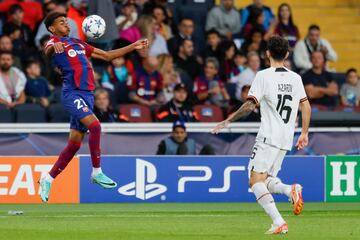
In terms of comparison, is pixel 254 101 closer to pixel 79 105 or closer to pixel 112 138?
pixel 79 105

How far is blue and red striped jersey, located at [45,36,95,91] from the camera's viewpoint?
46.6 ft

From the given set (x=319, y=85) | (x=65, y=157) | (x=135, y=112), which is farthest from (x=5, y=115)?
(x=319, y=85)

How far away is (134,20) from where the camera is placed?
21.9 meters

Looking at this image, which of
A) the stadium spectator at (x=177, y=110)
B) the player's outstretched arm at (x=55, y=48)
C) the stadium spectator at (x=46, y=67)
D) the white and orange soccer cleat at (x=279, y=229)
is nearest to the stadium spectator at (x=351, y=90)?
the stadium spectator at (x=177, y=110)

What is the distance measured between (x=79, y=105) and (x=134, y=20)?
7.91 metres

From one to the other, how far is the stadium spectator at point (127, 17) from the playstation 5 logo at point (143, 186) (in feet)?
16.7

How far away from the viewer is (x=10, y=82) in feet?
64.0

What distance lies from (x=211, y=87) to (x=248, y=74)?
84cm

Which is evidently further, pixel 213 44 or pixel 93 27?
pixel 213 44

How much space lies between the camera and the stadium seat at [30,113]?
19.2 m

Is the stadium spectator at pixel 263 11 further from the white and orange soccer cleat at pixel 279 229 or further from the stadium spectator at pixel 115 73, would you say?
the white and orange soccer cleat at pixel 279 229

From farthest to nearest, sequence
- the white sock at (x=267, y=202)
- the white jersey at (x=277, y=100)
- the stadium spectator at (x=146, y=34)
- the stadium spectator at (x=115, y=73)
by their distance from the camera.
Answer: the stadium spectator at (x=146, y=34) → the stadium spectator at (x=115, y=73) → the white jersey at (x=277, y=100) → the white sock at (x=267, y=202)

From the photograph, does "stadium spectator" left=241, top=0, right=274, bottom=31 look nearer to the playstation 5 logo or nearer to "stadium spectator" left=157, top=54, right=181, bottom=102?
"stadium spectator" left=157, top=54, right=181, bottom=102

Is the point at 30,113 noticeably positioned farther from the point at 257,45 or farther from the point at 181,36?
the point at 257,45
